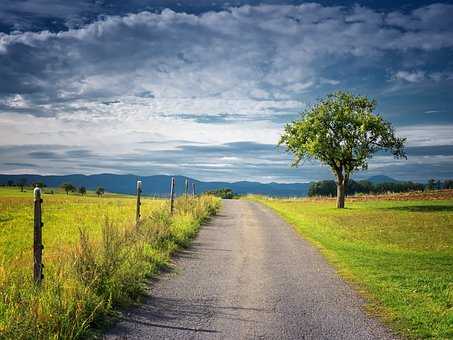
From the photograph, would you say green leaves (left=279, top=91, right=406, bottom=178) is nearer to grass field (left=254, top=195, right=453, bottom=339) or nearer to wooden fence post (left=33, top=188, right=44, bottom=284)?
grass field (left=254, top=195, right=453, bottom=339)

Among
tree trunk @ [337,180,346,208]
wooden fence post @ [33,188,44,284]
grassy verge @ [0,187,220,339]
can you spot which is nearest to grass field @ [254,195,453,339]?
grassy verge @ [0,187,220,339]

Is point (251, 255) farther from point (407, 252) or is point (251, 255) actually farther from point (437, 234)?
point (437, 234)

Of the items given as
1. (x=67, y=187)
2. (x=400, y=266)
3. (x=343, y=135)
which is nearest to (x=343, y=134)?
(x=343, y=135)

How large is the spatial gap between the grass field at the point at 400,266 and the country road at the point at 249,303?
0.61 metres

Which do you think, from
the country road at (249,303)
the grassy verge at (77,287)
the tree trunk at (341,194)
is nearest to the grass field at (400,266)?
the country road at (249,303)

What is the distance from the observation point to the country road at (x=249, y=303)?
24.0 ft

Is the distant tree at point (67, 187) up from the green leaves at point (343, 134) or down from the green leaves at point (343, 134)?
down

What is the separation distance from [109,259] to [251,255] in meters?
6.38

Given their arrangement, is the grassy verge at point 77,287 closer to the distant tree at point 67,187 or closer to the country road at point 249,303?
the country road at point 249,303

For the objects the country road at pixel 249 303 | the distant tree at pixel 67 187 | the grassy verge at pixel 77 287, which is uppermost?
the grassy verge at pixel 77 287

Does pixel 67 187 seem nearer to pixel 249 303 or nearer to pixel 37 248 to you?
pixel 37 248

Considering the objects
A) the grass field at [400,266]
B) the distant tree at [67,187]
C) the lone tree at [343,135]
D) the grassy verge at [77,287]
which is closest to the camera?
the grassy verge at [77,287]

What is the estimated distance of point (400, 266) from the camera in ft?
44.3

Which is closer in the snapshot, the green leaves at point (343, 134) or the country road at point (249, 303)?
the country road at point (249, 303)
